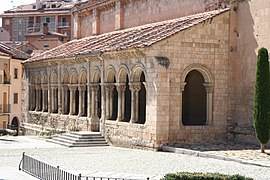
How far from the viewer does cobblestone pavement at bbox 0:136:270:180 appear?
16.7 meters

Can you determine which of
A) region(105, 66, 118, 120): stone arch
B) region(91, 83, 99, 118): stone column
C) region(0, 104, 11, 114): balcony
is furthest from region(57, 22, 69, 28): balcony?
region(105, 66, 118, 120): stone arch

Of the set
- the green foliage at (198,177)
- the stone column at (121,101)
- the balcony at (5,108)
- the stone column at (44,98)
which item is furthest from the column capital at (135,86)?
the balcony at (5,108)

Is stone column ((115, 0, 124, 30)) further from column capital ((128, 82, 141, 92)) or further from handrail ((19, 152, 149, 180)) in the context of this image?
handrail ((19, 152, 149, 180))

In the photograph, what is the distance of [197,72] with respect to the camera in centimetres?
2567

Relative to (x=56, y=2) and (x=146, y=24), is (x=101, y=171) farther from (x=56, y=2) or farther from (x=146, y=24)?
(x=56, y=2)

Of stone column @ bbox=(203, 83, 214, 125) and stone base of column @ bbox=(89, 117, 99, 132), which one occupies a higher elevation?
stone column @ bbox=(203, 83, 214, 125)

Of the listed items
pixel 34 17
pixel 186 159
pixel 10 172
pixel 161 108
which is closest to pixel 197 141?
pixel 161 108

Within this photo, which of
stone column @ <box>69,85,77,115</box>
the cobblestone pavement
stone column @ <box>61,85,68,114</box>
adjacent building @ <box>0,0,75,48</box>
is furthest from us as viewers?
adjacent building @ <box>0,0,75,48</box>

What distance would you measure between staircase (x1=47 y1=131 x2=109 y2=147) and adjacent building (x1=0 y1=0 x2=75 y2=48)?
143ft

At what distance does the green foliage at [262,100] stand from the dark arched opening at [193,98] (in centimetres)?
559

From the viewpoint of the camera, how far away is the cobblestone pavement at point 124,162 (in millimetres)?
16734

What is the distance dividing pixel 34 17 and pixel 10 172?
2449 inches

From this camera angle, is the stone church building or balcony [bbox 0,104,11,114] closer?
the stone church building

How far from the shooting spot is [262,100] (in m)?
20.3
